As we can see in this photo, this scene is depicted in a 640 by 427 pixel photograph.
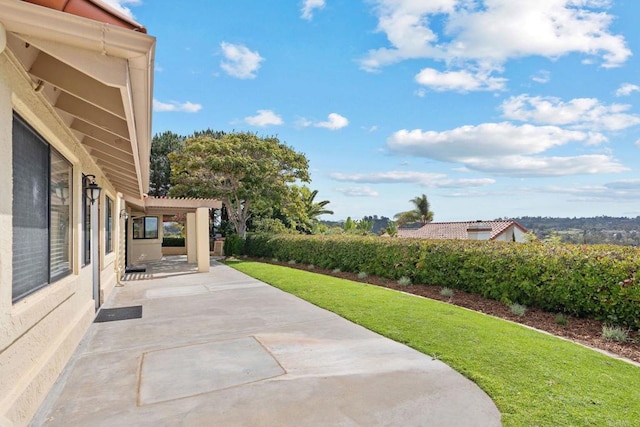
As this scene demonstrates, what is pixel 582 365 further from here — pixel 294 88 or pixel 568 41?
pixel 294 88

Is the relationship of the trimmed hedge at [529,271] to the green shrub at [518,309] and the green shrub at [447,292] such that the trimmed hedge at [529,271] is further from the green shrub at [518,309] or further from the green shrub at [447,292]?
the green shrub at [447,292]

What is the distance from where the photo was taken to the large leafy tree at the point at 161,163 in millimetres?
32531

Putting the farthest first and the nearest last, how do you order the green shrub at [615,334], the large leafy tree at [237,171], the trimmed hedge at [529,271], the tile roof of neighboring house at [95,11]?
the large leafy tree at [237,171] < the trimmed hedge at [529,271] < the green shrub at [615,334] < the tile roof of neighboring house at [95,11]

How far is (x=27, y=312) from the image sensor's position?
3236 millimetres

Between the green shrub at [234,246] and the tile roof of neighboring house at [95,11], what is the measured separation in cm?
2202

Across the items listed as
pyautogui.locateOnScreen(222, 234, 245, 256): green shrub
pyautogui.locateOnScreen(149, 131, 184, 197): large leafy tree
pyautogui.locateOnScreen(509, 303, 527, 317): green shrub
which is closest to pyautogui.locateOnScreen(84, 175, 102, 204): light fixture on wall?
pyautogui.locateOnScreen(509, 303, 527, 317): green shrub

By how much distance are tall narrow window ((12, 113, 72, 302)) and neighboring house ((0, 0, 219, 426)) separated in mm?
10

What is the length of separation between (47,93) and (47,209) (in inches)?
48.4

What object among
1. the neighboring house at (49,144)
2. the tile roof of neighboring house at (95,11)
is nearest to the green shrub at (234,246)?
the neighboring house at (49,144)

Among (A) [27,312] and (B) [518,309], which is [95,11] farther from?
(B) [518,309]

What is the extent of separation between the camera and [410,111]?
20.9 metres

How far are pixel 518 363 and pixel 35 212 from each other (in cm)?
568

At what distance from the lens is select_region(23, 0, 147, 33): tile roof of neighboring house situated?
2.35 metres

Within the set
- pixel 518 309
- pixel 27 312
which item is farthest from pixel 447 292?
pixel 27 312
